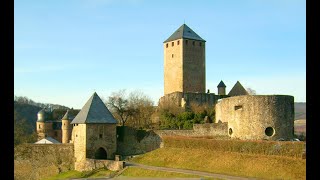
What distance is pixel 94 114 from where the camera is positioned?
34.1 metres

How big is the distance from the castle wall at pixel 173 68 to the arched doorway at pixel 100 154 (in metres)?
17.1

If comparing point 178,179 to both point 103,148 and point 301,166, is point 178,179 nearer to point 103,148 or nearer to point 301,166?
point 301,166

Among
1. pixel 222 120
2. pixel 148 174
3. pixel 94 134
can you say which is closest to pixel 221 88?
pixel 222 120

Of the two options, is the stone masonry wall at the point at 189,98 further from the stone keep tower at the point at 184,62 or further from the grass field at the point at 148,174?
the grass field at the point at 148,174

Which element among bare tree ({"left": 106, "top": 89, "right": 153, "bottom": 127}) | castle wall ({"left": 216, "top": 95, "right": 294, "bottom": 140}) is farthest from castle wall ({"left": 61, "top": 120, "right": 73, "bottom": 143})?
castle wall ({"left": 216, "top": 95, "right": 294, "bottom": 140})

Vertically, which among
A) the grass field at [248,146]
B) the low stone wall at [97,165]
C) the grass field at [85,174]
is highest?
the grass field at [248,146]

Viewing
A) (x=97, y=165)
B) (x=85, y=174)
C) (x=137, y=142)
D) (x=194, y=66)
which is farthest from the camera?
(x=194, y=66)

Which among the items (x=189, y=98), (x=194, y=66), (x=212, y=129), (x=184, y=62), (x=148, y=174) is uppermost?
(x=184, y=62)

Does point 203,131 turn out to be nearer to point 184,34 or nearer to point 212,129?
point 212,129

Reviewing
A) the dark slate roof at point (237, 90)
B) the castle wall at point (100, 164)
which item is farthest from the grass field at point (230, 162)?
the dark slate roof at point (237, 90)

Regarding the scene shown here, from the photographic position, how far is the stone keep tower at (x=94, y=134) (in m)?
33.4

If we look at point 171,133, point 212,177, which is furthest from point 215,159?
point 171,133

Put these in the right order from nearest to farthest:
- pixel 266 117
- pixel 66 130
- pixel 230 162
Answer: pixel 230 162
pixel 266 117
pixel 66 130

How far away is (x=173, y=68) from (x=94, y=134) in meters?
18.7
